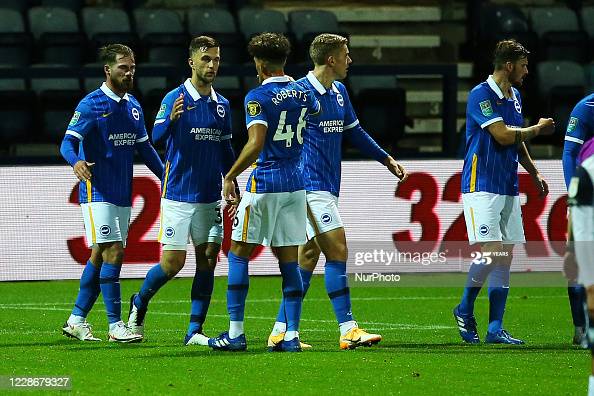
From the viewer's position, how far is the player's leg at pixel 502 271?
9.96m

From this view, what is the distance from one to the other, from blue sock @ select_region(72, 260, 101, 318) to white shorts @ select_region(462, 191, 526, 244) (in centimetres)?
281

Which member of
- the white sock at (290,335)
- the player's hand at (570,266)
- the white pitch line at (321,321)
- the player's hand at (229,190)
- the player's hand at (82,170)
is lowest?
the white pitch line at (321,321)

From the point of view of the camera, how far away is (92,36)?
16938mm

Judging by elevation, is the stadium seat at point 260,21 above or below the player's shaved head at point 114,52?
above

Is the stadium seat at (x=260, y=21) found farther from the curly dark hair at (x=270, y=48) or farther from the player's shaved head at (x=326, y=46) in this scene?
the curly dark hair at (x=270, y=48)

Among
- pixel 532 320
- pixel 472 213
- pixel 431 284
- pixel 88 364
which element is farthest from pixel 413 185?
pixel 88 364

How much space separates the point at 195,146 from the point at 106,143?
83 cm

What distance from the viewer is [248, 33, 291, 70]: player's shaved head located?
8.86 metres

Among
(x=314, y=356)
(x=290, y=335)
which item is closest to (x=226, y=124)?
(x=290, y=335)

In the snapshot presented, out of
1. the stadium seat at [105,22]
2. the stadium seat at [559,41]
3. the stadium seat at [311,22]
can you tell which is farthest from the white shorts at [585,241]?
the stadium seat at [559,41]

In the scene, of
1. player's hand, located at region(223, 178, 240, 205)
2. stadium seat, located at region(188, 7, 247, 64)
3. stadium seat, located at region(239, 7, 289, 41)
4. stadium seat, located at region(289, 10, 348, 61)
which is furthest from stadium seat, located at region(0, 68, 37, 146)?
player's hand, located at region(223, 178, 240, 205)

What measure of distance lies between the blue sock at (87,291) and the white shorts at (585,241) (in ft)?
15.9

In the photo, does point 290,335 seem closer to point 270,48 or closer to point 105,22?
point 270,48

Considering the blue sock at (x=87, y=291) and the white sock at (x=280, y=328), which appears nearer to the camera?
the white sock at (x=280, y=328)
